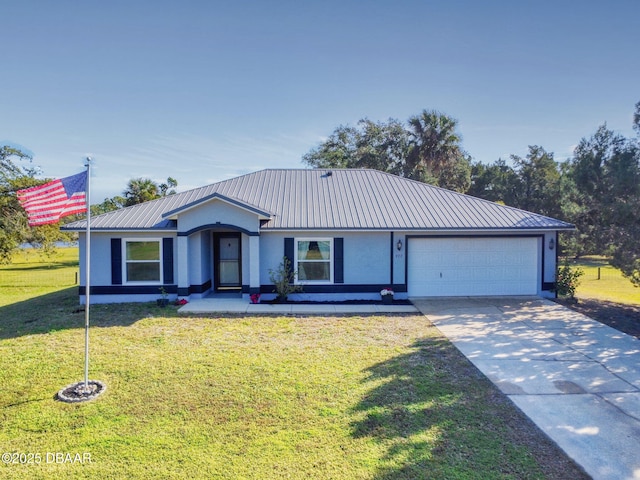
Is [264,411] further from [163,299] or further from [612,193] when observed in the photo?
[612,193]

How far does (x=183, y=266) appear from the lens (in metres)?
12.0

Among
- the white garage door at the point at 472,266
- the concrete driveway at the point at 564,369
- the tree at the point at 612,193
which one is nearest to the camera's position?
the concrete driveway at the point at 564,369

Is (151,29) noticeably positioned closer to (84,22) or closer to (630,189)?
(84,22)

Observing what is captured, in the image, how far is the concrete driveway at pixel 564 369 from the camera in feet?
14.7

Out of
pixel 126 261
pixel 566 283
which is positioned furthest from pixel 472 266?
pixel 126 261

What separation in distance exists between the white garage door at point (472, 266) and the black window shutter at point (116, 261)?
32.6 feet

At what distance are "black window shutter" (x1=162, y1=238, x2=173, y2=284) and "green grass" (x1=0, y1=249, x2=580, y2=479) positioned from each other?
3.53 meters

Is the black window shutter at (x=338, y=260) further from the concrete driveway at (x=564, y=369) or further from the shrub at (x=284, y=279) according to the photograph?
the concrete driveway at (x=564, y=369)

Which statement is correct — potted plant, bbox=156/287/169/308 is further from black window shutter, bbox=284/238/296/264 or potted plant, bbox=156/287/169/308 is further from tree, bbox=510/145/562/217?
tree, bbox=510/145/562/217

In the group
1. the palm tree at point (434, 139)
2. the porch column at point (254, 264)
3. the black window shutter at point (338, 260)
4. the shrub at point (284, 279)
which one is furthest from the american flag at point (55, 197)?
the palm tree at point (434, 139)

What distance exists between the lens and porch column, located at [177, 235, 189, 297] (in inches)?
468

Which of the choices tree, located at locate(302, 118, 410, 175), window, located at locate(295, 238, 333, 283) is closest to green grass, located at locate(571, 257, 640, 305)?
window, located at locate(295, 238, 333, 283)

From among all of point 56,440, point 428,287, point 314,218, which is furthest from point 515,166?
point 56,440

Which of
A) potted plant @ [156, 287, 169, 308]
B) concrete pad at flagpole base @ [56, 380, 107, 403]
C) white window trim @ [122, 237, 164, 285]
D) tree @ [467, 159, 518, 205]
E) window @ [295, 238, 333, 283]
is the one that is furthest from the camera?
tree @ [467, 159, 518, 205]
